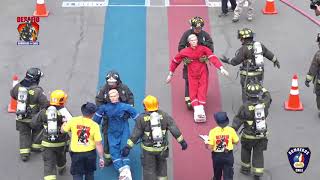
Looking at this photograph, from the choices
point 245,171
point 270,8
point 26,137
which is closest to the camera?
point 245,171

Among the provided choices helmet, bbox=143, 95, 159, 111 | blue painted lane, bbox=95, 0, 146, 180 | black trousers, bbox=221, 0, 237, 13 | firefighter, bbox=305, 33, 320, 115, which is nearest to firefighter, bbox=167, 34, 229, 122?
blue painted lane, bbox=95, 0, 146, 180

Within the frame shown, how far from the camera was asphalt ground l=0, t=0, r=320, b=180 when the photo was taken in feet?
43.9

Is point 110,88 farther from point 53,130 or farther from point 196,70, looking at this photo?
point 196,70

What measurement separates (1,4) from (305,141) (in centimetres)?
911

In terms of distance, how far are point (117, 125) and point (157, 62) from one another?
157 inches

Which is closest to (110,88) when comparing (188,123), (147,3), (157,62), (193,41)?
(193,41)

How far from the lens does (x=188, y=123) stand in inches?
559

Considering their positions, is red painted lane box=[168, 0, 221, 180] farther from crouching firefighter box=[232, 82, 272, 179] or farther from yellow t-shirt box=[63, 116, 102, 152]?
yellow t-shirt box=[63, 116, 102, 152]

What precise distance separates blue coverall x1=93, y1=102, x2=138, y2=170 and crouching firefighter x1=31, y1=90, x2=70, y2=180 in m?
0.63

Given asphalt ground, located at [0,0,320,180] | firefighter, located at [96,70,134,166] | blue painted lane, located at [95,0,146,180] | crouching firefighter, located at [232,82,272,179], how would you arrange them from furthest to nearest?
blue painted lane, located at [95,0,146,180] → asphalt ground, located at [0,0,320,180] → firefighter, located at [96,70,134,166] → crouching firefighter, located at [232,82,272,179]

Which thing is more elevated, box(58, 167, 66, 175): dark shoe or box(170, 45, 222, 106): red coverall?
box(170, 45, 222, 106): red coverall

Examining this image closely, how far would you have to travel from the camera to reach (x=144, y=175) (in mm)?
12039

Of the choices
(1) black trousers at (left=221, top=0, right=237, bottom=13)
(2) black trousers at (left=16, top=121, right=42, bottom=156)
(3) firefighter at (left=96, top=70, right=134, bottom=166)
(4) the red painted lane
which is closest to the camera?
(3) firefighter at (left=96, top=70, right=134, bottom=166)

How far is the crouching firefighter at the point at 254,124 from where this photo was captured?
472 inches
